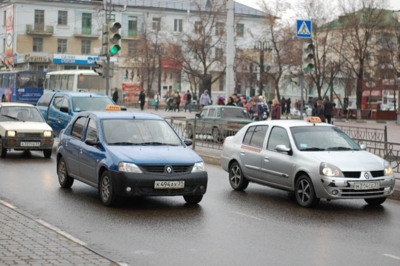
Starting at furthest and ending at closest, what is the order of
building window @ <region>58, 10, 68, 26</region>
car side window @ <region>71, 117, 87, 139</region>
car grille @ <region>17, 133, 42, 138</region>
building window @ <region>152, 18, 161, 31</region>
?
building window @ <region>58, 10, 68, 26</region> < building window @ <region>152, 18, 161, 31</region> < car grille @ <region>17, 133, 42, 138</region> < car side window @ <region>71, 117, 87, 139</region>

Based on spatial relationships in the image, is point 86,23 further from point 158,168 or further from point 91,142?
point 158,168

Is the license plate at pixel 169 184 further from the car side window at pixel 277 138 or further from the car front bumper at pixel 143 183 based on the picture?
the car side window at pixel 277 138

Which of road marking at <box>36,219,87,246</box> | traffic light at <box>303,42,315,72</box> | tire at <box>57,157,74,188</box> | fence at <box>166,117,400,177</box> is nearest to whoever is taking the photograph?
road marking at <box>36,219,87,246</box>

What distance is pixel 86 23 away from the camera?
8412cm

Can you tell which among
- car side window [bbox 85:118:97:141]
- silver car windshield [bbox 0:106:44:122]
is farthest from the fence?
car side window [bbox 85:118:97:141]

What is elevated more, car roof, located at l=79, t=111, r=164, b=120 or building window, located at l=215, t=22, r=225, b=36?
building window, located at l=215, t=22, r=225, b=36

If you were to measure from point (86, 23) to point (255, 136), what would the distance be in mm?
71732

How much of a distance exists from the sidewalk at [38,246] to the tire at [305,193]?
4.49 meters

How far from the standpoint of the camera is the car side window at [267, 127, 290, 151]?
537 inches

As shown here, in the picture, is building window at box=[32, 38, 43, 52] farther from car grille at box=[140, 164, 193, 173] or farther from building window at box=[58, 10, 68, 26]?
car grille at box=[140, 164, 193, 173]

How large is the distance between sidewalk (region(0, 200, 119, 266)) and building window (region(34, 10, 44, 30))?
240ft

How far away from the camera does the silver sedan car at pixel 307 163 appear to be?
40.2 feet

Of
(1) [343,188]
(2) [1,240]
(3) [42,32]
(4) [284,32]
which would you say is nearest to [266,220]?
(1) [343,188]

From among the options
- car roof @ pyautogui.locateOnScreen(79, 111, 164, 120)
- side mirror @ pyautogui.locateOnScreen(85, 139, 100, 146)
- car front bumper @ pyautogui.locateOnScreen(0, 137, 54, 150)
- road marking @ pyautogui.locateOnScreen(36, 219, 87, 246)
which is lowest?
road marking @ pyautogui.locateOnScreen(36, 219, 87, 246)
